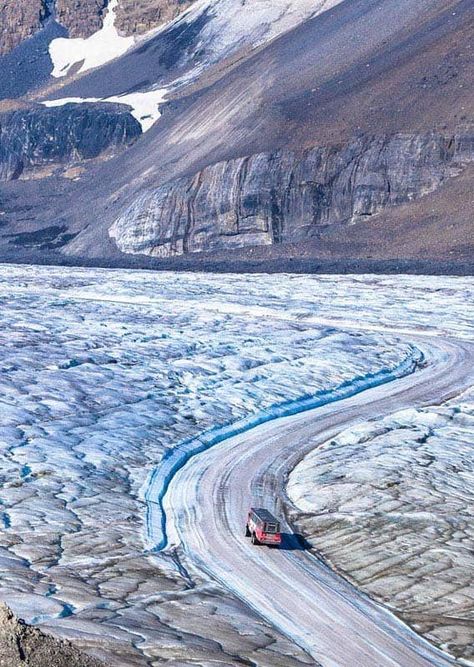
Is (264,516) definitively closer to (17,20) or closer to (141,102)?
(141,102)

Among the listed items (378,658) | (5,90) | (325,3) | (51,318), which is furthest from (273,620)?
(5,90)

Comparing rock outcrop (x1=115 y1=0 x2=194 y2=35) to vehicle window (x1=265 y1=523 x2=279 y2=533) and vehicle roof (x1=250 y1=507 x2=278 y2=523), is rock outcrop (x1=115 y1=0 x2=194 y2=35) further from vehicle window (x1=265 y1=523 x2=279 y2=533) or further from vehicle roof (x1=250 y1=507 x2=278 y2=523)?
vehicle window (x1=265 y1=523 x2=279 y2=533)

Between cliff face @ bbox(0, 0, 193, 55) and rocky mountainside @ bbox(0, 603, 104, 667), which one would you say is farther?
cliff face @ bbox(0, 0, 193, 55)

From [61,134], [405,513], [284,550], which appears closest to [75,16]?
[61,134]

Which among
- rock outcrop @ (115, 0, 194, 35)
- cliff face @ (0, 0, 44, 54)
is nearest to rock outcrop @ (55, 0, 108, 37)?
cliff face @ (0, 0, 44, 54)

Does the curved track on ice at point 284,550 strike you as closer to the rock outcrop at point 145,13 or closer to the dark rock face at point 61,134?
the dark rock face at point 61,134

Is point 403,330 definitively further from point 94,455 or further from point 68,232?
point 68,232
